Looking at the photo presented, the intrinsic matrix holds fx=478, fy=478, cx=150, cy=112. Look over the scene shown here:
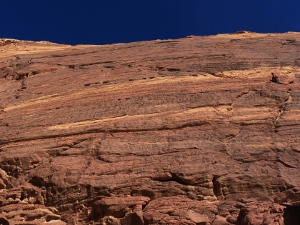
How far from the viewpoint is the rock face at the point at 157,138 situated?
14.2m

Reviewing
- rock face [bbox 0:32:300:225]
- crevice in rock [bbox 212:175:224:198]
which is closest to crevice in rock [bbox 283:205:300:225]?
rock face [bbox 0:32:300:225]

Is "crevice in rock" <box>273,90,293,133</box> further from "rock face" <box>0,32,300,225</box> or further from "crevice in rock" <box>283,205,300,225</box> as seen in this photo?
"crevice in rock" <box>283,205,300,225</box>

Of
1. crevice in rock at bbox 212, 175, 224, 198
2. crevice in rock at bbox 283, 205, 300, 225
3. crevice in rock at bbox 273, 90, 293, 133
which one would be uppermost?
crevice in rock at bbox 273, 90, 293, 133

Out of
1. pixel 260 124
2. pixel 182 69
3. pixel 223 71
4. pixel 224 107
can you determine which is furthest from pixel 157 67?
pixel 260 124

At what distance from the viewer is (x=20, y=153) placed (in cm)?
1692

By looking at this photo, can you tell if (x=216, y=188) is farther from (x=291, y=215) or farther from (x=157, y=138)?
(x=157, y=138)

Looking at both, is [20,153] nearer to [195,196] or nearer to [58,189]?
[58,189]

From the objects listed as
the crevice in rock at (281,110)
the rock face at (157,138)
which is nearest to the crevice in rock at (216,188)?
the rock face at (157,138)

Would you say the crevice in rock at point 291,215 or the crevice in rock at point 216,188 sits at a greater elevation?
the crevice in rock at point 216,188

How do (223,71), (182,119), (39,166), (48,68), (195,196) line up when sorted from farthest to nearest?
(48,68), (223,71), (182,119), (39,166), (195,196)

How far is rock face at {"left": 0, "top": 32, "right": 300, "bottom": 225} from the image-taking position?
46.7 ft

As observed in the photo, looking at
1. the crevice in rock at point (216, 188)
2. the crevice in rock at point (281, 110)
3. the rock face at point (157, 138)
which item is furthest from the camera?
the crevice in rock at point (281, 110)

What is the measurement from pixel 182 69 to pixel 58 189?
8.89 m

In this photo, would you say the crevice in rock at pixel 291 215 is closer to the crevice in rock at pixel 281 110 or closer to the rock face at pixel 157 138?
the rock face at pixel 157 138
